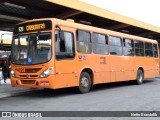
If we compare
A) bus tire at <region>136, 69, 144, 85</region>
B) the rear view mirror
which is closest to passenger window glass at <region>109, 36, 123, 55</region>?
bus tire at <region>136, 69, 144, 85</region>

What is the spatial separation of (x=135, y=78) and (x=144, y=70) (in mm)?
1584

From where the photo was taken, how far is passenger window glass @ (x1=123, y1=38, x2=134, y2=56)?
18062 millimetres

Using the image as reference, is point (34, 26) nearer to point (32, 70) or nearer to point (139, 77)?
point (32, 70)

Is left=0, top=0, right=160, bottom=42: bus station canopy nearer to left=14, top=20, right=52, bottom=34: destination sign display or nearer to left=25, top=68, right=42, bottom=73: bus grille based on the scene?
left=14, top=20, right=52, bottom=34: destination sign display

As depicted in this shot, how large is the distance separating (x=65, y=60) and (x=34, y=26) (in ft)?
5.96

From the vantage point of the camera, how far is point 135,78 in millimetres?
19000

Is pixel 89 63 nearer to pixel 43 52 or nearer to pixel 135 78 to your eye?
pixel 43 52

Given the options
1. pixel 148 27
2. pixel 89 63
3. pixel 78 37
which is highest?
pixel 148 27

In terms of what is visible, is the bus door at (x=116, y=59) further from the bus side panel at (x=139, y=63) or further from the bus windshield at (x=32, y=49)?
the bus windshield at (x=32, y=49)

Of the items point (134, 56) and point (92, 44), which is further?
point (134, 56)

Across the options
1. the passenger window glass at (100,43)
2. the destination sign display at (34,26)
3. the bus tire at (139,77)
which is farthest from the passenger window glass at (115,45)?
the destination sign display at (34,26)

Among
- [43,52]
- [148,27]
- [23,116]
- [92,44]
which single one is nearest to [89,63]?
[92,44]

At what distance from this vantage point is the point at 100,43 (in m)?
15.4

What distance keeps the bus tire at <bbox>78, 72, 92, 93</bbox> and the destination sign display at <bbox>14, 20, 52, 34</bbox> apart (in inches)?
106
